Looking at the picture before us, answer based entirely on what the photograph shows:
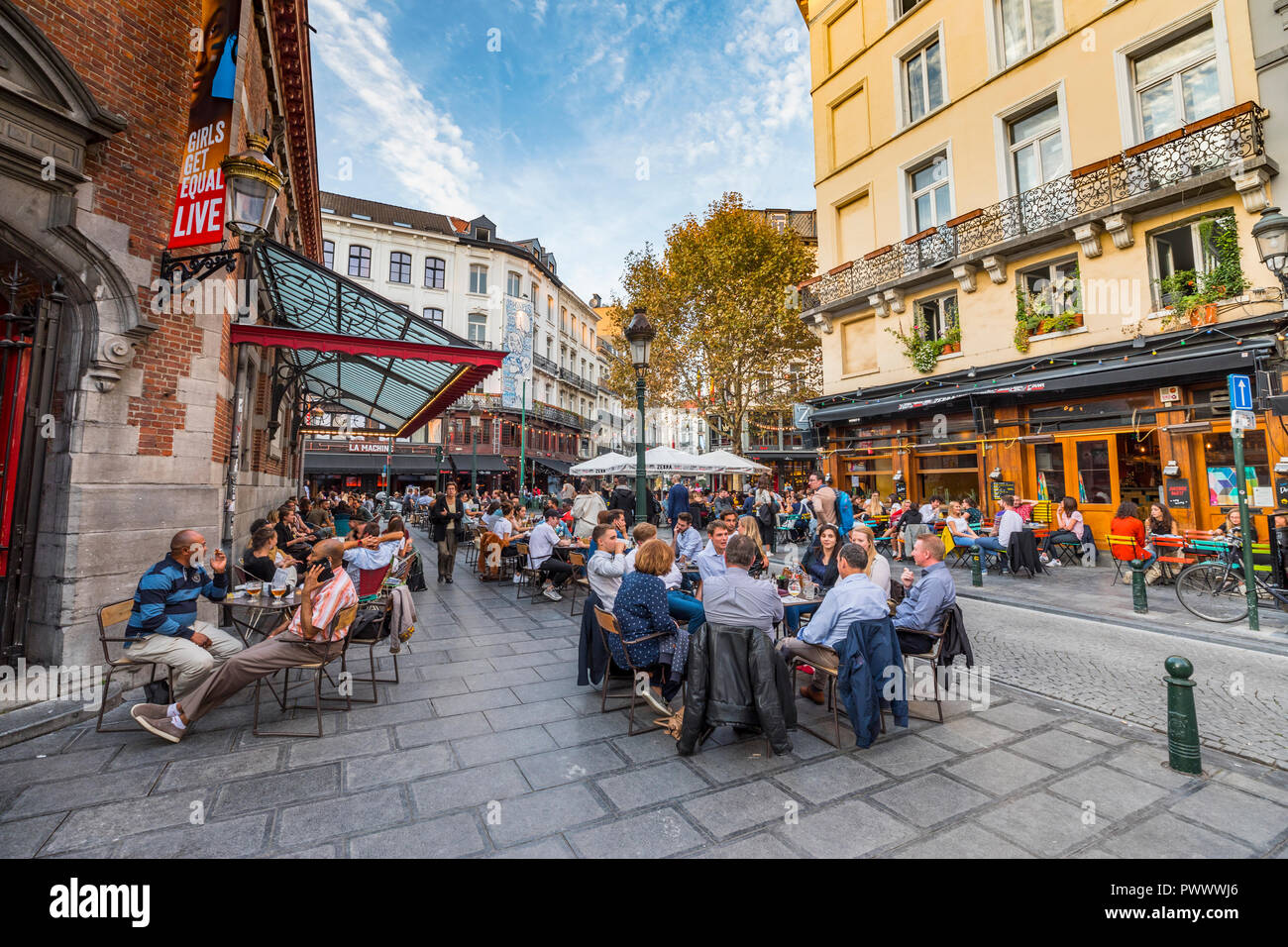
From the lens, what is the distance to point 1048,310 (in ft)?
44.1

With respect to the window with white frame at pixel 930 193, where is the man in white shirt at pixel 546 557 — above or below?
below

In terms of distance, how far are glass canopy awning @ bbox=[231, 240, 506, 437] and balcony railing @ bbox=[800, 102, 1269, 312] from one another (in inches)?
513

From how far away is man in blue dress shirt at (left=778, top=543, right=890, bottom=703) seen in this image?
3.90 meters

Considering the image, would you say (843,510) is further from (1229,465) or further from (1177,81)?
(1177,81)

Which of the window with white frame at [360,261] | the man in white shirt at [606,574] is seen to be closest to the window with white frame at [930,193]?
the man in white shirt at [606,574]

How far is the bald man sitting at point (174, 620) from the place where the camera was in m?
4.12

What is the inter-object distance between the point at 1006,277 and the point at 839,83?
9.97 meters

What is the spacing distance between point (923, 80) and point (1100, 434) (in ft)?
38.3

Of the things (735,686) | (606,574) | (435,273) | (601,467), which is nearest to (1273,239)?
(735,686)

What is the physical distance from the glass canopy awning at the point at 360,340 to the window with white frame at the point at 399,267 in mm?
23983

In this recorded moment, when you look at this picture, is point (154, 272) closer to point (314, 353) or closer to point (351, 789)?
point (351, 789)

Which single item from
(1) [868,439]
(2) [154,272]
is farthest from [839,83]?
(2) [154,272]

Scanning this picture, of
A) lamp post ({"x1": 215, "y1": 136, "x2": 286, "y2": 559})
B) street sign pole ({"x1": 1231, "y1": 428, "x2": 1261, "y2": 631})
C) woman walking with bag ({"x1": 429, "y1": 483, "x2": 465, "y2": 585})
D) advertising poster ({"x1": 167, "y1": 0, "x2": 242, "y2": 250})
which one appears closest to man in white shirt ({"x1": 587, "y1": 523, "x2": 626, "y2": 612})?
lamp post ({"x1": 215, "y1": 136, "x2": 286, "y2": 559})

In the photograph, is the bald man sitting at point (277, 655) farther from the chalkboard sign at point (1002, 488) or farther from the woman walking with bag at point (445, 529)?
the chalkboard sign at point (1002, 488)
